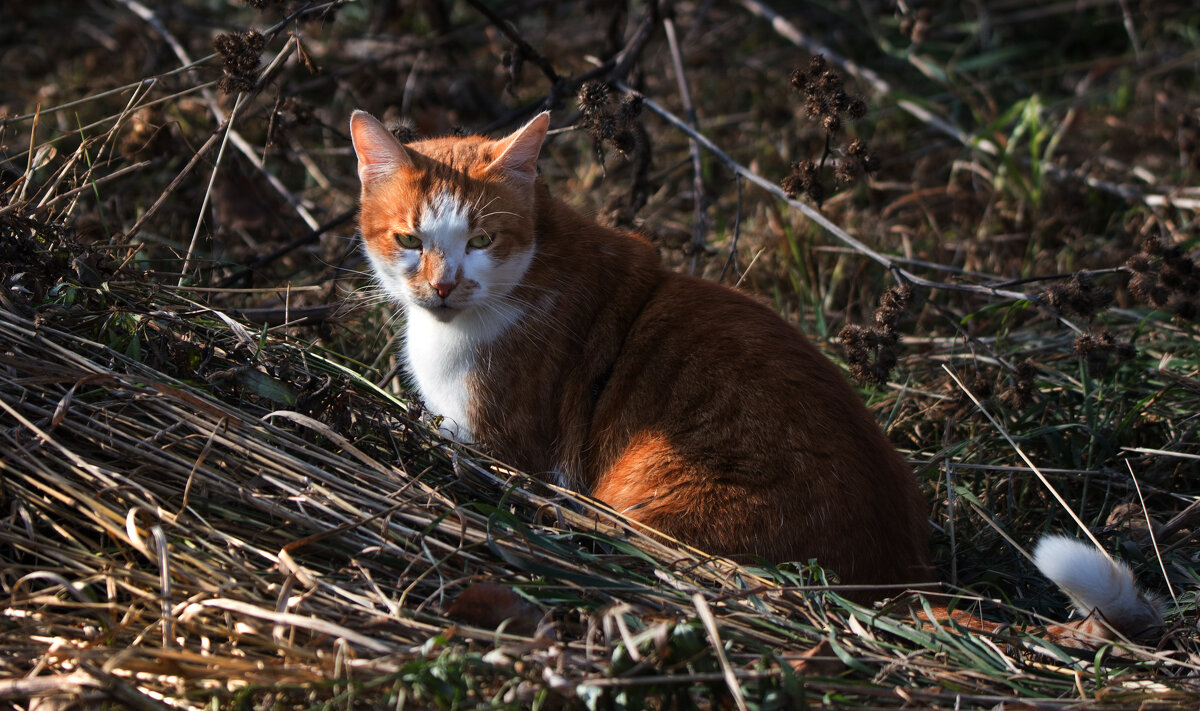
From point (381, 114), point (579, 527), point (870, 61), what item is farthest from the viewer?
point (870, 61)

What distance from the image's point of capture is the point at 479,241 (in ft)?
8.90

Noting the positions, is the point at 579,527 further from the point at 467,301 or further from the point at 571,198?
the point at 571,198

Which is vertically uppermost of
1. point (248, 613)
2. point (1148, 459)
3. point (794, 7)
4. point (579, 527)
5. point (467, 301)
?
point (794, 7)

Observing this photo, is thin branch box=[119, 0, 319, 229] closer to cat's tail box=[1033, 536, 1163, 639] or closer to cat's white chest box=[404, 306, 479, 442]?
cat's white chest box=[404, 306, 479, 442]

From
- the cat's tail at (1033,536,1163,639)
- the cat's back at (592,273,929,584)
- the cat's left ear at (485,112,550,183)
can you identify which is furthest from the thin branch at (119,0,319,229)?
the cat's tail at (1033,536,1163,639)

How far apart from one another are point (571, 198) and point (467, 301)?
212 cm

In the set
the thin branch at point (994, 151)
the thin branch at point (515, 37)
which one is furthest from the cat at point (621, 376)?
the thin branch at point (994, 151)

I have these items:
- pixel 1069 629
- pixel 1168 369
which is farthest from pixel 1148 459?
pixel 1069 629

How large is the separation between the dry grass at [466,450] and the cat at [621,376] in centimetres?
15

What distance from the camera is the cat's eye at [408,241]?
2.71 m

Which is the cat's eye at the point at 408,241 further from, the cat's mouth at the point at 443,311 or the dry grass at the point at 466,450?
the dry grass at the point at 466,450

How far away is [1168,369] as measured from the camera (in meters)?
3.28

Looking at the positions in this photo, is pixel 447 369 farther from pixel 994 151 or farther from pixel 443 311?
pixel 994 151

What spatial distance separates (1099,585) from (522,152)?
188 cm
